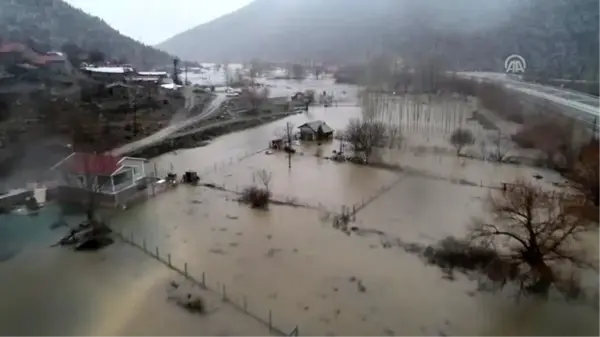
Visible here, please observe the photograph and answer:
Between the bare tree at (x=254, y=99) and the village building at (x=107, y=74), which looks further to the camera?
the bare tree at (x=254, y=99)

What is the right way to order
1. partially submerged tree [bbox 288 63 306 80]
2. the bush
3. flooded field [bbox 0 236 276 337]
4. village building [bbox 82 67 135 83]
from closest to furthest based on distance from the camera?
1. flooded field [bbox 0 236 276 337]
2. the bush
3. village building [bbox 82 67 135 83]
4. partially submerged tree [bbox 288 63 306 80]

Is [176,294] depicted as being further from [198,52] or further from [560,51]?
[198,52]

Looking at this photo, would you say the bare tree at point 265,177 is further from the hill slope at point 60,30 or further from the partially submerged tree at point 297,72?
the partially submerged tree at point 297,72

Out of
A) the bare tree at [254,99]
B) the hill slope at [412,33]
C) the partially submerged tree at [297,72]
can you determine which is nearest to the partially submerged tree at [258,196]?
the bare tree at [254,99]

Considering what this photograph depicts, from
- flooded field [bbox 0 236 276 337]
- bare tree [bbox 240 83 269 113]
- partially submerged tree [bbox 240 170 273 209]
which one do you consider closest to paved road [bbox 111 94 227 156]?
bare tree [bbox 240 83 269 113]

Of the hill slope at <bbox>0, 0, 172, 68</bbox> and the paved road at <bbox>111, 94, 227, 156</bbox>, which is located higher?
the hill slope at <bbox>0, 0, 172, 68</bbox>

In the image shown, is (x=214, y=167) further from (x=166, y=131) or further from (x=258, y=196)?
(x=166, y=131)

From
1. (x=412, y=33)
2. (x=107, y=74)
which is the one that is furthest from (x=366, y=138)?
(x=412, y=33)

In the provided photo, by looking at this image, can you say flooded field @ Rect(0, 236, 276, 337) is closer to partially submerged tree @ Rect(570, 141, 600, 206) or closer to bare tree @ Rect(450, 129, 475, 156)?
partially submerged tree @ Rect(570, 141, 600, 206)
